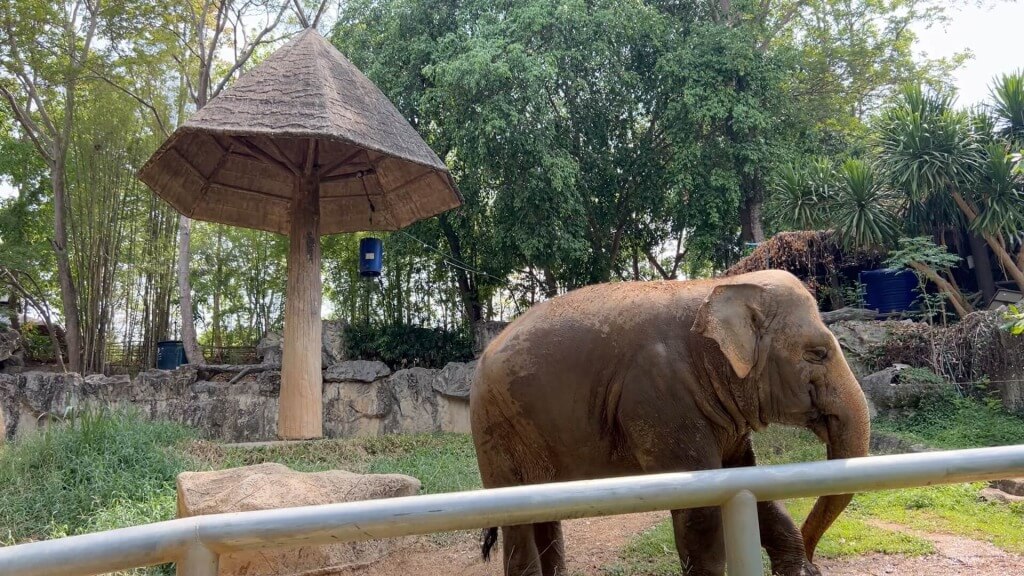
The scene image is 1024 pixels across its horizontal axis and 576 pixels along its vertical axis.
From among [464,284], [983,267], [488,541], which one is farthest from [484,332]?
[488,541]

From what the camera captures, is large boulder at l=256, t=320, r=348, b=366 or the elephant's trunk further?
large boulder at l=256, t=320, r=348, b=366

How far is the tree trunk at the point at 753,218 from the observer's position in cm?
1480

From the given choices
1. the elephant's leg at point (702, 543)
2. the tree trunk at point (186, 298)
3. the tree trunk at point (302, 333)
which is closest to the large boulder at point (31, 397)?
the tree trunk at point (186, 298)

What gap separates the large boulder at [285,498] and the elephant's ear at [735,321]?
115 inches

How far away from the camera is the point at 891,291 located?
12.2 meters

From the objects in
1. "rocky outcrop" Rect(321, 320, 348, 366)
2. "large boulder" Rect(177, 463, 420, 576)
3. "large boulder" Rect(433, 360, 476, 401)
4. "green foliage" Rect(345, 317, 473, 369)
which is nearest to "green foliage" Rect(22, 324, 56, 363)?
"rocky outcrop" Rect(321, 320, 348, 366)

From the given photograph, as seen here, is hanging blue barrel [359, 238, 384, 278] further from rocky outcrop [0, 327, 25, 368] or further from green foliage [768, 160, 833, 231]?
rocky outcrop [0, 327, 25, 368]

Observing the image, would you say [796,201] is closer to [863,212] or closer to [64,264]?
[863,212]

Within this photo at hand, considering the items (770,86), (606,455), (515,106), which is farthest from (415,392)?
(606,455)

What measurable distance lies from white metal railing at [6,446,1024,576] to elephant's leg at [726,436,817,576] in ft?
5.74

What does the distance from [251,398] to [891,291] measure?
11.0m

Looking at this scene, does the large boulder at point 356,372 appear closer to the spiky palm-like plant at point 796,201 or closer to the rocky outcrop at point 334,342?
the rocky outcrop at point 334,342

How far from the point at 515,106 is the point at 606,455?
399 inches

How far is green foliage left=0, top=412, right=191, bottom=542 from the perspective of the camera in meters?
5.46
